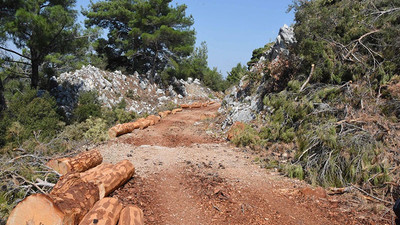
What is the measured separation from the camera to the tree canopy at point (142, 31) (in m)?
17.7

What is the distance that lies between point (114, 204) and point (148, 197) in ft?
2.64

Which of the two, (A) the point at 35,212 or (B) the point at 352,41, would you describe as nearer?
(A) the point at 35,212

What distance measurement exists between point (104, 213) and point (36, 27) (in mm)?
8739

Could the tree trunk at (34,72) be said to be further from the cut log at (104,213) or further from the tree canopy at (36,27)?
the cut log at (104,213)

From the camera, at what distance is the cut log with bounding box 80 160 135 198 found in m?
3.40

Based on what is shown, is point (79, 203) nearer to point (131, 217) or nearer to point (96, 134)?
point (131, 217)

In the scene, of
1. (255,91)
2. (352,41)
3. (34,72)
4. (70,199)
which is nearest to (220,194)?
(70,199)

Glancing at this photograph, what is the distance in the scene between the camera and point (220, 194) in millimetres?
3793

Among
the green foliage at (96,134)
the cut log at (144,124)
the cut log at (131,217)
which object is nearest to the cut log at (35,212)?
the cut log at (131,217)

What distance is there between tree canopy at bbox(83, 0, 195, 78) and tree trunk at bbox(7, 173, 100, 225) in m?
15.3

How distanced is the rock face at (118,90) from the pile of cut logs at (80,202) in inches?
326

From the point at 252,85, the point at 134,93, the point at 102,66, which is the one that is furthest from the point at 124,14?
the point at 252,85

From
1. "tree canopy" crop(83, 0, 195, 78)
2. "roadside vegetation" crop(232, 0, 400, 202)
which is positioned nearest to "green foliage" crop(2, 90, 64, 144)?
"roadside vegetation" crop(232, 0, 400, 202)

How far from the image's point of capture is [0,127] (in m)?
6.70
